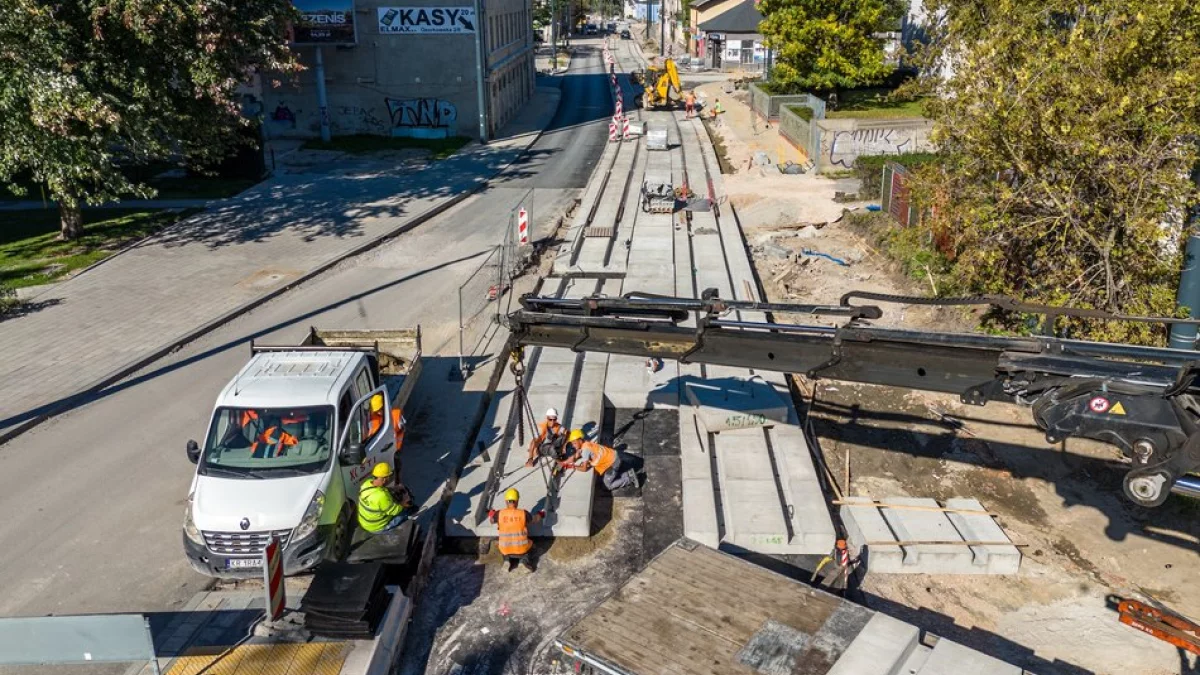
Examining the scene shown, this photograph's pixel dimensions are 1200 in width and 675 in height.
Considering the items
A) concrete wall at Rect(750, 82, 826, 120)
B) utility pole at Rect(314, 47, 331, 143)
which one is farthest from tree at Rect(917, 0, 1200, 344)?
utility pole at Rect(314, 47, 331, 143)

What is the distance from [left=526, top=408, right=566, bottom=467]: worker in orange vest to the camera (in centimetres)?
1347

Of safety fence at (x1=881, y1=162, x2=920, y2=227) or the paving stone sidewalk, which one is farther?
safety fence at (x1=881, y1=162, x2=920, y2=227)

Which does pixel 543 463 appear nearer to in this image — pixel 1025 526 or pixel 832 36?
pixel 1025 526

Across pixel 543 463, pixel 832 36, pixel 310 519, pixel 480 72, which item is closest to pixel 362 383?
pixel 310 519

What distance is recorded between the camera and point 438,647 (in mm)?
10367

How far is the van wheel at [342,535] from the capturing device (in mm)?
11391

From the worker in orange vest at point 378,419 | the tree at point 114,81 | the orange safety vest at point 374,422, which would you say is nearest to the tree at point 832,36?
the tree at point 114,81

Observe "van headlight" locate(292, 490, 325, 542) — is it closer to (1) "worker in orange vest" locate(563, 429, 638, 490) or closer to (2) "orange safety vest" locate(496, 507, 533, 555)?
(2) "orange safety vest" locate(496, 507, 533, 555)

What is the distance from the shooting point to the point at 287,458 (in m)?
11.6

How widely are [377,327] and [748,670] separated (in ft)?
46.1

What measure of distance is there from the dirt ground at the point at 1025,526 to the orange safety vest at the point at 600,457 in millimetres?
3763

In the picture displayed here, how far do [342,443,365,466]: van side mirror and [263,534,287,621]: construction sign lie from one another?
222 centimetres

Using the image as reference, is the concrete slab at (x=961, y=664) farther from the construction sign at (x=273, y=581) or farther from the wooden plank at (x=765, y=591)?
the construction sign at (x=273, y=581)

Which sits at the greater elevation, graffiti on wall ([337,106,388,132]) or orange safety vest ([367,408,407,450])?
graffiti on wall ([337,106,388,132])
